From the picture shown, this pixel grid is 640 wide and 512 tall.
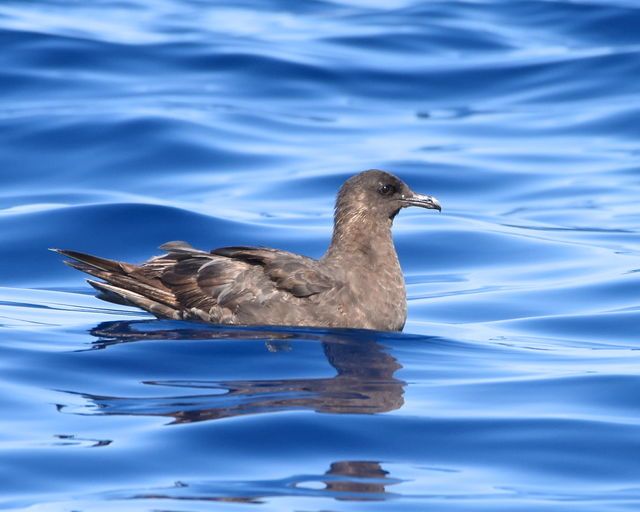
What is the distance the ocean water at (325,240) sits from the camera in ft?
19.2

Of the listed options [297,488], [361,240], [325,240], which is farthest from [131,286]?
[325,240]

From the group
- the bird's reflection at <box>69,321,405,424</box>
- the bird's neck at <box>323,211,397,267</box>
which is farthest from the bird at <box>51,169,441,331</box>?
the bird's reflection at <box>69,321,405,424</box>

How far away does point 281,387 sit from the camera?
6.82 m

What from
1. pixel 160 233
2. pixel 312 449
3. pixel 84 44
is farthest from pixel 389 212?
pixel 84 44

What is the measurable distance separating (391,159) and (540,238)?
3085mm

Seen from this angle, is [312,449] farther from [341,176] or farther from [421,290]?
[341,176]

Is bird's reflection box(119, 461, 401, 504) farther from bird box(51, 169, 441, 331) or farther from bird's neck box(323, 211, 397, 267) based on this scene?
bird's neck box(323, 211, 397, 267)

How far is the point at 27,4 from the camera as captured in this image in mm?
21734

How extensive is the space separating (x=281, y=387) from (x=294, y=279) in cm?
120

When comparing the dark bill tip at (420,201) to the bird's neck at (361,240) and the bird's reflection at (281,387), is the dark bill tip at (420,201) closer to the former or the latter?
the bird's neck at (361,240)

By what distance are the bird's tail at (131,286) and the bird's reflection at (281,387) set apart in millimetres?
262

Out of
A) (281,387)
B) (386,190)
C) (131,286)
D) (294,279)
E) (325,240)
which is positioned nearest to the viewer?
(281,387)

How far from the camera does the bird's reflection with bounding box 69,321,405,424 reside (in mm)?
6398

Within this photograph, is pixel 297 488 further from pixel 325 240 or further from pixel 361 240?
pixel 325 240
